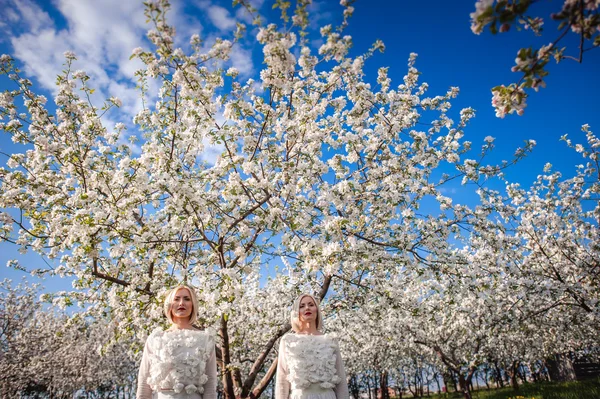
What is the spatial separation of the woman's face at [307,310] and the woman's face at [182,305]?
134 centimetres

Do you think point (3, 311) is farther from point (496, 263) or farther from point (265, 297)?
point (496, 263)

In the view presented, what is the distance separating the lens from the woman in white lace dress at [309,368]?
13.8 ft

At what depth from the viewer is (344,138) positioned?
7578 mm

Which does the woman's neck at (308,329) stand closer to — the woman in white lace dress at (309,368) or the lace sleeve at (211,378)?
the woman in white lace dress at (309,368)

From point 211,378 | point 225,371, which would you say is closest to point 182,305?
point 211,378

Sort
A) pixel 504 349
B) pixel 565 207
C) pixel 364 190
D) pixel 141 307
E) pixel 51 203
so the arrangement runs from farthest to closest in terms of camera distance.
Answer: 1. pixel 504 349
2. pixel 565 207
3. pixel 364 190
4. pixel 51 203
5. pixel 141 307

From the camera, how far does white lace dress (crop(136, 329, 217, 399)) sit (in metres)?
3.68

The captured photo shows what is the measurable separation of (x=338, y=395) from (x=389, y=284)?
4.62 meters

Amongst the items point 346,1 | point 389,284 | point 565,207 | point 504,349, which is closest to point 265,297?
point 389,284

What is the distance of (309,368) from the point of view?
13.9ft

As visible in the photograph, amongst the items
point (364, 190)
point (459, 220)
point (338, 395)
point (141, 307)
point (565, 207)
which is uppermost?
point (565, 207)

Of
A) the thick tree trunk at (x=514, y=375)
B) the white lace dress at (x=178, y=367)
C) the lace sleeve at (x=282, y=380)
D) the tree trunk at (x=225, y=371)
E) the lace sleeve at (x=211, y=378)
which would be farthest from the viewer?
the thick tree trunk at (x=514, y=375)

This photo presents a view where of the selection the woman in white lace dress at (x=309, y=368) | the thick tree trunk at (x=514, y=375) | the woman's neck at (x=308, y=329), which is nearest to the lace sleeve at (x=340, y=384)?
the woman in white lace dress at (x=309, y=368)

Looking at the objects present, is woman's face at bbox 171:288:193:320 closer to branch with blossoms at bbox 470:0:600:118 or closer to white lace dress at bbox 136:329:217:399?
white lace dress at bbox 136:329:217:399
